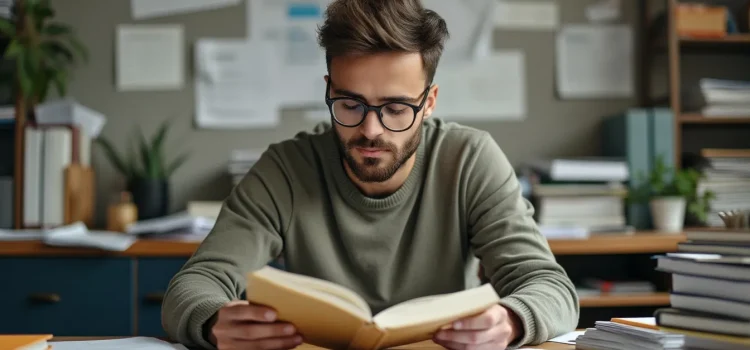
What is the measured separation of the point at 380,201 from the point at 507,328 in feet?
1.57

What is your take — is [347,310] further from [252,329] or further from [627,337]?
[627,337]

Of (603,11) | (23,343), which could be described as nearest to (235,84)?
(603,11)

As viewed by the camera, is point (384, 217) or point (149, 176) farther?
point (149, 176)

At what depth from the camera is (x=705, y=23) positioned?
7.52ft

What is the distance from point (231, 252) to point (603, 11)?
1796 millimetres

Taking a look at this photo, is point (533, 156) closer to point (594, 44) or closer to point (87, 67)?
point (594, 44)

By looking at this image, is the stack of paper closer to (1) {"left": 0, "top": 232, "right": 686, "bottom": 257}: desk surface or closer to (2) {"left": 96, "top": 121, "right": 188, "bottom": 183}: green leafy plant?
(1) {"left": 0, "top": 232, "right": 686, "bottom": 257}: desk surface

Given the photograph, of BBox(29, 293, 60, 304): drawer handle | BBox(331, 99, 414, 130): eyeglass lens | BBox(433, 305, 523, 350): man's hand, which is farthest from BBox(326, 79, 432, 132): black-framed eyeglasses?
BBox(29, 293, 60, 304): drawer handle

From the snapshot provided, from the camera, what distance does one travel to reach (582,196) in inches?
85.6

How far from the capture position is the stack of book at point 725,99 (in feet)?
7.32

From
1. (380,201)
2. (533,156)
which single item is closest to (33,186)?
(380,201)

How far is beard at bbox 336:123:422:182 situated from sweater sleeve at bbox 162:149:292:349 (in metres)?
0.16

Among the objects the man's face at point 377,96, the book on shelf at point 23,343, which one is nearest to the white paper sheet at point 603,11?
the man's face at point 377,96

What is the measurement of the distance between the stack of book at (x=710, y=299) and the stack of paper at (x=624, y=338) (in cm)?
2
